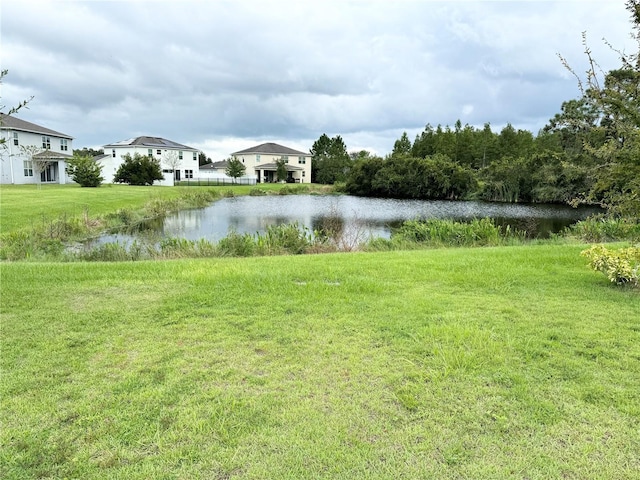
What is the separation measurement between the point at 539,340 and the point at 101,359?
13.2ft

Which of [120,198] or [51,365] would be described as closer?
[51,365]

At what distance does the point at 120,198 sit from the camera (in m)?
25.4

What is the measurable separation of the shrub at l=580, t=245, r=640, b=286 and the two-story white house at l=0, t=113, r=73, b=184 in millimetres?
36929

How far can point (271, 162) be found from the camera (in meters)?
62.5

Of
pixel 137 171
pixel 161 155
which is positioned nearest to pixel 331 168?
pixel 161 155

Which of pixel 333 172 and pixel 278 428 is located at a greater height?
pixel 333 172

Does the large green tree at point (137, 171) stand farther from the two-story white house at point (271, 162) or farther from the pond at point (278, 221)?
the two-story white house at point (271, 162)

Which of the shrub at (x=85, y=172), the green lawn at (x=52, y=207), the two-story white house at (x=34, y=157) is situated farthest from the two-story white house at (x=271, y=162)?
the green lawn at (x=52, y=207)

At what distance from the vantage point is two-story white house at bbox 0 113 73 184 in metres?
33.8

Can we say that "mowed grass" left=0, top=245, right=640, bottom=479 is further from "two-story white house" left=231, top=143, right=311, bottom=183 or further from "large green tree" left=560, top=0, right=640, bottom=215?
"two-story white house" left=231, top=143, right=311, bottom=183

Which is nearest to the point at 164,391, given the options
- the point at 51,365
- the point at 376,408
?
the point at 51,365

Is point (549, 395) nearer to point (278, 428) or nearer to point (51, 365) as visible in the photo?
point (278, 428)

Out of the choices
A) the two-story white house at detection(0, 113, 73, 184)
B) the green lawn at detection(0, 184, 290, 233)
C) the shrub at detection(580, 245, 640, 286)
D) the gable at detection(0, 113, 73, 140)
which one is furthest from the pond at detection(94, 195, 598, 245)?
the gable at detection(0, 113, 73, 140)

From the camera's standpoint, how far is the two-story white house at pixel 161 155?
165ft
